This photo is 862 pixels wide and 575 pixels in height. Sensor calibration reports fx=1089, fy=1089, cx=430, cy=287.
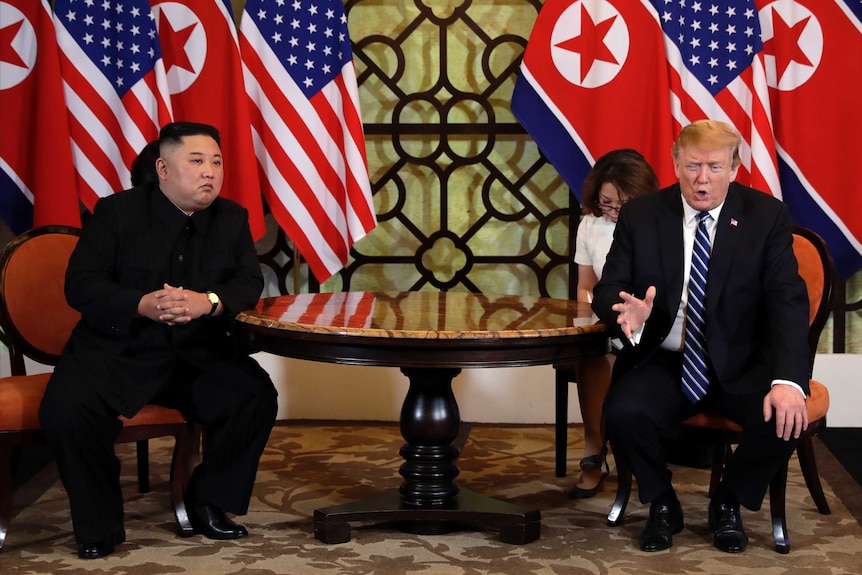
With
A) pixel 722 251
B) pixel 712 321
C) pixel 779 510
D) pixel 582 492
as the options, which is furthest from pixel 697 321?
pixel 582 492

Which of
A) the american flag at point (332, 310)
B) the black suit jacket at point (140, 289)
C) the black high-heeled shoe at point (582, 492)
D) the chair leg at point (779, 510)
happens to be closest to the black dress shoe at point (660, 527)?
the chair leg at point (779, 510)

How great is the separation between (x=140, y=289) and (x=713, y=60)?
9.19ft

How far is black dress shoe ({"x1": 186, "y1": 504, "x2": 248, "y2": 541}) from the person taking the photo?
3420 millimetres

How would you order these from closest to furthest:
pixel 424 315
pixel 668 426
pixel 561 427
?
pixel 668 426
pixel 424 315
pixel 561 427

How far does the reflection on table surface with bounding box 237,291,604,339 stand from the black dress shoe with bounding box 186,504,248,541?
2.07 feet

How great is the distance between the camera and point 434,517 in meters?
3.42

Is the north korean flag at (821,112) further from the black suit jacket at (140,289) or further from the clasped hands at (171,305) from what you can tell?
the clasped hands at (171,305)

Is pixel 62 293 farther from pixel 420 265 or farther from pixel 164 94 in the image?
pixel 420 265

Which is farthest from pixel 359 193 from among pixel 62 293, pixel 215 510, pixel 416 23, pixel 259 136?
pixel 215 510

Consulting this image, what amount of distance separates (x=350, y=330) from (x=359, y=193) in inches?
76.9

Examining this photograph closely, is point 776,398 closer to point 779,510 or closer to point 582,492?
point 779,510

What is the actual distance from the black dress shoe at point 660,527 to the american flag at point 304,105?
82.1 inches

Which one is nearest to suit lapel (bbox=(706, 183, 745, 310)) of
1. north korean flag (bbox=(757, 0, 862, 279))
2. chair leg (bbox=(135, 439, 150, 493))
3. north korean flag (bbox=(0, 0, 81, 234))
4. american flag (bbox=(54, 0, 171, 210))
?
north korean flag (bbox=(757, 0, 862, 279))

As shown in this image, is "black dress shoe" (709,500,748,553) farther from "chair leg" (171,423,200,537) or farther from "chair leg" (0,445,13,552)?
"chair leg" (0,445,13,552)
